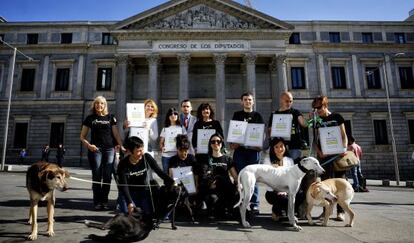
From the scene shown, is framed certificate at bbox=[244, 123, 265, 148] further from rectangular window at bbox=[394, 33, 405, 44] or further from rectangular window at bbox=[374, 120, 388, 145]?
rectangular window at bbox=[394, 33, 405, 44]

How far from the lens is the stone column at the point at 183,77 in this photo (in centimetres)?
2608

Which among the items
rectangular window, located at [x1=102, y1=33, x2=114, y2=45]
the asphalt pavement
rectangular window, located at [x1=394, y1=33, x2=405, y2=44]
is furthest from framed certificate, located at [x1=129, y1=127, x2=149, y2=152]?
rectangular window, located at [x1=394, y1=33, x2=405, y2=44]

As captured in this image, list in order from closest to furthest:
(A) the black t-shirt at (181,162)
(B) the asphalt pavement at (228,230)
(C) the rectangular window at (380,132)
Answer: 1. (B) the asphalt pavement at (228,230)
2. (A) the black t-shirt at (181,162)
3. (C) the rectangular window at (380,132)

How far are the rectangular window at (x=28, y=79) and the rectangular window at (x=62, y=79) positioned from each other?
8.79 ft

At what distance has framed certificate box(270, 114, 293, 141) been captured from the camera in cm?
625

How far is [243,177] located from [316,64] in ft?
96.1

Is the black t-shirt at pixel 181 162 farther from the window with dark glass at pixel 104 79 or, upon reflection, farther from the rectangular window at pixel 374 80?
the rectangular window at pixel 374 80

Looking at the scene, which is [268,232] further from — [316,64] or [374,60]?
[374,60]

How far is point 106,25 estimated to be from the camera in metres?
32.3

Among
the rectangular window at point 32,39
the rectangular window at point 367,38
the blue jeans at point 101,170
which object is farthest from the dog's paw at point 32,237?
the rectangular window at point 367,38

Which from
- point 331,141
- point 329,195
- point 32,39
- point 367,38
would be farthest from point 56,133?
point 367,38

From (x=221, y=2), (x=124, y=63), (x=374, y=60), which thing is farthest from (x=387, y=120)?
(x=124, y=63)

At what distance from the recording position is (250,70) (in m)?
26.8

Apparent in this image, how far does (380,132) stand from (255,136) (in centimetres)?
2945
